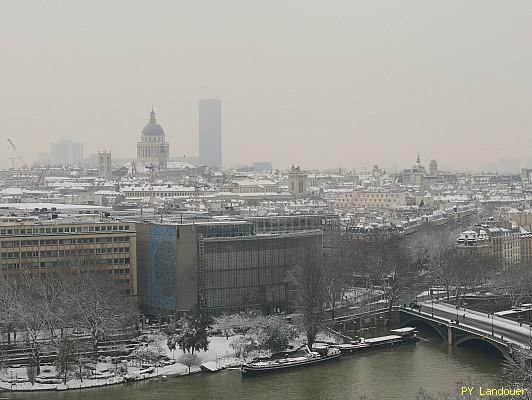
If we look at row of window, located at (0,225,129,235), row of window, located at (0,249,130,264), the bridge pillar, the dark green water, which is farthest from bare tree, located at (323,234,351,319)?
row of window, located at (0,225,129,235)

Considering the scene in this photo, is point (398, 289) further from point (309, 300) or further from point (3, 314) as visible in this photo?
point (3, 314)

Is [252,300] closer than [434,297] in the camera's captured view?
Yes

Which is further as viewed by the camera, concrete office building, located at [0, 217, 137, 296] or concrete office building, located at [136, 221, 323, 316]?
concrete office building, located at [136, 221, 323, 316]

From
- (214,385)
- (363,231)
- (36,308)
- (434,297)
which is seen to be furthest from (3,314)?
(363,231)

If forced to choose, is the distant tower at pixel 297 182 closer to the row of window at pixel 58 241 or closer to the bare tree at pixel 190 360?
the row of window at pixel 58 241

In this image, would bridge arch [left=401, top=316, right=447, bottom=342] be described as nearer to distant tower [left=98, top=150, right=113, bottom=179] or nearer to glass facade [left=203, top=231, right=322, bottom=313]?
glass facade [left=203, top=231, right=322, bottom=313]

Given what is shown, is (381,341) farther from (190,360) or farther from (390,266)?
(390,266)

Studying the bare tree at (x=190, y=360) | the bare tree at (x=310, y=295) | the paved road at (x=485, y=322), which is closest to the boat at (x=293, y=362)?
the bare tree at (x=310, y=295)
